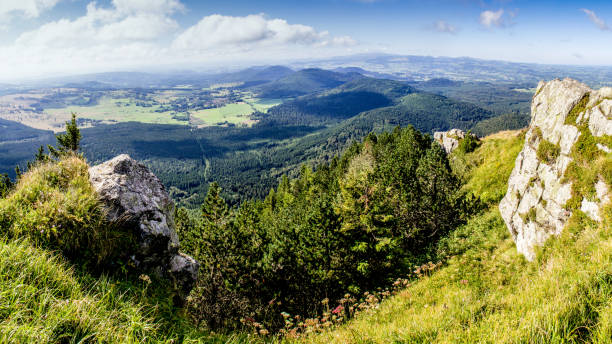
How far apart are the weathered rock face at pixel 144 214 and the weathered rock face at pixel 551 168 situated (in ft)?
44.9

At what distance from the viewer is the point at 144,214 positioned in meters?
7.75

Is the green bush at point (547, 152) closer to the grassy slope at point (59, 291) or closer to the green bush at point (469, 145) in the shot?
the grassy slope at point (59, 291)

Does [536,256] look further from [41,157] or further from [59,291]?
[41,157]

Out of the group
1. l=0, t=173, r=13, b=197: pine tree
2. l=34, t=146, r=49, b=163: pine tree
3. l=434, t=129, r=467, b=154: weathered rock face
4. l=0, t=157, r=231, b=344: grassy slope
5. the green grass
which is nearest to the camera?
l=0, t=157, r=231, b=344: grassy slope

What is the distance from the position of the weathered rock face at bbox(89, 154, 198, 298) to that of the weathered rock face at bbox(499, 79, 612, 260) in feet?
44.9

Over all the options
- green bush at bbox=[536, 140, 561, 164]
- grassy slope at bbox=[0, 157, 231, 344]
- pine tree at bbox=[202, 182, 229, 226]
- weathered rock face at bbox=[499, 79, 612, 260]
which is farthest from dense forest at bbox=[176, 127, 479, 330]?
grassy slope at bbox=[0, 157, 231, 344]

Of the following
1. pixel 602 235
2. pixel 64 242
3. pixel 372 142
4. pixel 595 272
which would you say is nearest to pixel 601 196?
pixel 602 235

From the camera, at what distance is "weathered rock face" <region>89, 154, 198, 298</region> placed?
6.94 meters

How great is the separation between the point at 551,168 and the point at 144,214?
17339mm

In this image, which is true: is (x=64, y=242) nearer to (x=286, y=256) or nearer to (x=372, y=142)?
(x=286, y=256)

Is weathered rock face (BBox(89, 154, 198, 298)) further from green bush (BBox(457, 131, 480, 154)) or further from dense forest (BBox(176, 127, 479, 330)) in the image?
green bush (BBox(457, 131, 480, 154))

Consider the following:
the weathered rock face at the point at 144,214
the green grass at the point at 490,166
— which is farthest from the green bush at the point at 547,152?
the weathered rock face at the point at 144,214

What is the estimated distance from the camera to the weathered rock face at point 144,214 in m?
6.94

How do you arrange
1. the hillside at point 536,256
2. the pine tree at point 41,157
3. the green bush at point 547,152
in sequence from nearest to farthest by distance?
the hillside at point 536,256
the pine tree at point 41,157
the green bush at point 547,152
